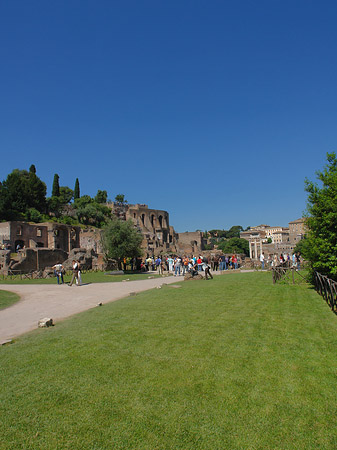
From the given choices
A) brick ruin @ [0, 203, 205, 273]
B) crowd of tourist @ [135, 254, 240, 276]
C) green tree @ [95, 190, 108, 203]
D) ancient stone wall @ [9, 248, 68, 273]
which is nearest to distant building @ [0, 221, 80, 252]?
brick ruin @ [0, 203, 205, 273]

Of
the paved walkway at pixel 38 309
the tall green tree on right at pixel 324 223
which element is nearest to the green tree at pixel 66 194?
the paved walkway at pixel 38 309

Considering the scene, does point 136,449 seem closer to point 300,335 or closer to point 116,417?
point 116,417

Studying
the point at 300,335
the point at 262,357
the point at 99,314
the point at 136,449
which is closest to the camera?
the point at 136,449

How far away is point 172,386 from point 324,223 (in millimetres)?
10084

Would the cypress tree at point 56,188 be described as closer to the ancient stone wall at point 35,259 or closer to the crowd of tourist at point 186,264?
the ancient stone wall at point 35,259

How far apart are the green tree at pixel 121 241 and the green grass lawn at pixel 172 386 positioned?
24986mm

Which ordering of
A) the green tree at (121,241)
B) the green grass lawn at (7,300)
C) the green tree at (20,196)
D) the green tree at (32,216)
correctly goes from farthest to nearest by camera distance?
the green tree at (32,216)
the green tree at (20,196)
the green tree at (121,241)
the green grass lawn at (7,300)

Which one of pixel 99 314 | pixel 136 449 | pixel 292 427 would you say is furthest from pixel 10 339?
pixel 292 427

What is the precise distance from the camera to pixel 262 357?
5.20 m

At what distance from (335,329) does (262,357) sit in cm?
266

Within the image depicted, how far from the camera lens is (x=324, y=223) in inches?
480

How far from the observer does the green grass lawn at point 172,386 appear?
10.9 feet

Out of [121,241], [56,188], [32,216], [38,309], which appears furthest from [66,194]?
[38,309]

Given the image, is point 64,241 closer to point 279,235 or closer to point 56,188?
point 56,188
